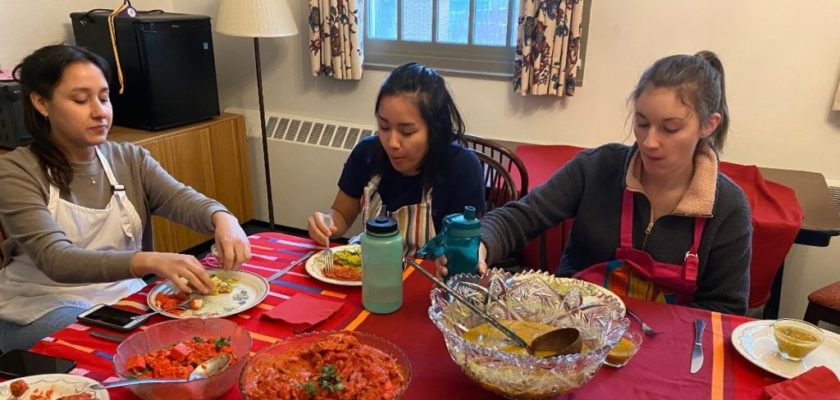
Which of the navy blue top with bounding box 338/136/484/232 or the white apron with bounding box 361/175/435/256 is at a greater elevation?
the navy blue top with bounding box 338/136/484/232

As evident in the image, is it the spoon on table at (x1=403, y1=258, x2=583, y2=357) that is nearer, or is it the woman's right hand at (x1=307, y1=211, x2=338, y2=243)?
the spoon on table at (x1=403, y1=258, x2=583, y2=357)

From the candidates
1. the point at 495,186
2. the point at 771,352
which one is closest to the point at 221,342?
the point at 771,352

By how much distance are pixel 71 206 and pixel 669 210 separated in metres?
1.55

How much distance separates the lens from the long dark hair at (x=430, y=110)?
5.43 ft

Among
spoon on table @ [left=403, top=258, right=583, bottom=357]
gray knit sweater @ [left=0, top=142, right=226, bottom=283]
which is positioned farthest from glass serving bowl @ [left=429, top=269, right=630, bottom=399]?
gray knit sweater @ [left=0, top=142, right=226, bottom=283]

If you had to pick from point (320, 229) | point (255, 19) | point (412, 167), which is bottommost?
point (320, 229)

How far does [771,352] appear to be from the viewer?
3.65ft

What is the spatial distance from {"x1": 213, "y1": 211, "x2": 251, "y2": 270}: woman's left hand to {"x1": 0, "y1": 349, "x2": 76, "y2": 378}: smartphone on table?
43cm

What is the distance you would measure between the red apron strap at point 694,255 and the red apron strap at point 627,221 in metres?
0.14

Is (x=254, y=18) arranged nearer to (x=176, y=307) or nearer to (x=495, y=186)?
(x=495, y=186)

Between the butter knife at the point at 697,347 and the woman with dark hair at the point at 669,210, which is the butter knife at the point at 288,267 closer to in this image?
the woman with dark hair at the point at 669,210

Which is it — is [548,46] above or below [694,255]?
above

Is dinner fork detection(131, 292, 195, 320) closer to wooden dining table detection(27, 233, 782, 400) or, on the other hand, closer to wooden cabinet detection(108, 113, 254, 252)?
wooden dining table detection(27, 233, 782, 400)

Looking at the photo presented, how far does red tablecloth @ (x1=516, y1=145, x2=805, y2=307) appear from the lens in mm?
1946
